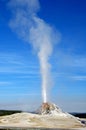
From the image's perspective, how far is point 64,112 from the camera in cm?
15950

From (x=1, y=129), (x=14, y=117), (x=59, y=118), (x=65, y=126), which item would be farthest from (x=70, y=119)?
(x=1, y=129)

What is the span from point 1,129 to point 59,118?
35.9 meters

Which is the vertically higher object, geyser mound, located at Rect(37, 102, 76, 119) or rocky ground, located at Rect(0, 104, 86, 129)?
geyser mound, located at Rect(37, 102, 76, 119)

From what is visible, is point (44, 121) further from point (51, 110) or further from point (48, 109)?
point (48, 109)

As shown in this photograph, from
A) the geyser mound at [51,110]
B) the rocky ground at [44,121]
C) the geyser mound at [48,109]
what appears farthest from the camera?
the geyser mound at [48,109]

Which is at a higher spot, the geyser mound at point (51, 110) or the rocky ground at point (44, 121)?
the geyser mound at point (51, 110)

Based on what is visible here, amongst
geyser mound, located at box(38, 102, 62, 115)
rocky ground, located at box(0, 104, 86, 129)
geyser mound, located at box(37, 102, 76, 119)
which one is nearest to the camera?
rocky ground, located at box(0, 104, 86, 129)

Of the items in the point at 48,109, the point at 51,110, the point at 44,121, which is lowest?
the point at 44,121

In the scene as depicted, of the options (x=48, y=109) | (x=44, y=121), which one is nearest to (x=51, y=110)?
(x=48, y=109)

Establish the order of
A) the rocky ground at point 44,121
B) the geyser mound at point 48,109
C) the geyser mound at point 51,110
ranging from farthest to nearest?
the geyser mound at point 48,109
the geyser mound at point 51,110
the rocky ground at point 44,121

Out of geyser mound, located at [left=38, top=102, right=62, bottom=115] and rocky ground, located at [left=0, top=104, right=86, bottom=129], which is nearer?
rocky ground, located at [left=0, top=104, right=86, bottom=129]

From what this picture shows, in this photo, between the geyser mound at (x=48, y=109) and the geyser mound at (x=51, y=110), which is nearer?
the geyser mound at (x=51, y=110)

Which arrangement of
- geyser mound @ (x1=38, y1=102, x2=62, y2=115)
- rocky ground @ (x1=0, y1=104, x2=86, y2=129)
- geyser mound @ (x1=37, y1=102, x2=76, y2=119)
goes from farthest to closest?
geyser mound @ (x1=38, y1=102, x2=62, y2=115)
geyser mound @ (x1=37, y1=102, x2=76, y2=119)
rocky ground @ (x1=0, y1=104, x2=86, y2=129)

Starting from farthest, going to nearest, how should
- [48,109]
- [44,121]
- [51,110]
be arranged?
[48,109] → [51,110] → [44,121]
